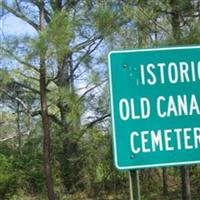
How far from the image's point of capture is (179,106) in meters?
1.51

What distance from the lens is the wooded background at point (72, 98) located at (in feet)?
32.4

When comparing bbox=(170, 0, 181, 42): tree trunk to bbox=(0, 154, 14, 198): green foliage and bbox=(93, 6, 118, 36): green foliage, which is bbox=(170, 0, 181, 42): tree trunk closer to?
bbox=(93, 6, 118, 36): green foliage

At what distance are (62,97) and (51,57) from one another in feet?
3.25

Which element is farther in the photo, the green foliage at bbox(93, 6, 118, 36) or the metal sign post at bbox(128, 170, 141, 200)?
the green foliage at bbox(93, 6, 118, 36)

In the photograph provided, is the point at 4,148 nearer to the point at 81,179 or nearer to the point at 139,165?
the point at 81,179

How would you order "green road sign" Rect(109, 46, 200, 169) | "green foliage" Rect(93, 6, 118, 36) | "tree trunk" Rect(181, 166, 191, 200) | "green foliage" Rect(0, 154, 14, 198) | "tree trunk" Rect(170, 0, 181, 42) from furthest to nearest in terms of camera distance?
"green foliage" Rect(0, 154, 14, 198) → "tree trunk" Rect(181, 166, 191, 200) → "green foliage" Rect(93, 6, 118, 36) → "tree trunk" Rect(170, 0, 181, 42) → "green road sign" Rect(109, 46, 200, 169)

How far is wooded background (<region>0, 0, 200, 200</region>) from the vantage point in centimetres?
988

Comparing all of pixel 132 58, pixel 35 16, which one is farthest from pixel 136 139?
pixel 35 16

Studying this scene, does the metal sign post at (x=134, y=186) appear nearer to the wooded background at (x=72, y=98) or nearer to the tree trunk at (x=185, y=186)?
the wooded background at (x=72, y=98)

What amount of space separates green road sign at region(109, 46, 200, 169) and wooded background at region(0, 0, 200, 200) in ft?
15.7

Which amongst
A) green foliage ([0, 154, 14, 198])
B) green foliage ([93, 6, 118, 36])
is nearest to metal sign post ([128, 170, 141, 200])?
green foliage ([93, 6, 118, 36])

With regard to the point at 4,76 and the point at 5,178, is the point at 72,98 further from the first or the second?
the point at 5,178

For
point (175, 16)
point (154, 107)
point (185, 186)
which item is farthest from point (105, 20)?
point (154, 107)

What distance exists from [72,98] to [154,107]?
363 inches
